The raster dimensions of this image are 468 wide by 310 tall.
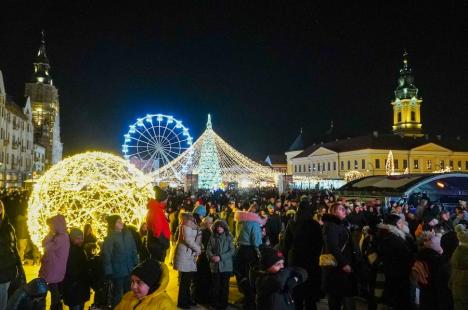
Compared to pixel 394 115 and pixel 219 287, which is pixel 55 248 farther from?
pixel 394 115

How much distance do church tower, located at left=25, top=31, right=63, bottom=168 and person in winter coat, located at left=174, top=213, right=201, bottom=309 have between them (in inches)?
3068

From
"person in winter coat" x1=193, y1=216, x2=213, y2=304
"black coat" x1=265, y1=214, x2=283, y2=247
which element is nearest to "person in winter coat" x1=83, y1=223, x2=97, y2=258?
"person in winter coat" x1=193, y1=216, x2=213, y2=304

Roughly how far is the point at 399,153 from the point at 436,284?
7890 cm

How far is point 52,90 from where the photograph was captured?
284 ft

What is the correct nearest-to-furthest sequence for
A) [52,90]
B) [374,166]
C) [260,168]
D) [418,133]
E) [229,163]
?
[229,163], [260,168], [374,166], [52,90], [418,133]

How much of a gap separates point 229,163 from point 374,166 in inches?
1866

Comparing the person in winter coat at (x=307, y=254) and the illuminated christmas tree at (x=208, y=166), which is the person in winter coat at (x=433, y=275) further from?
the illuminated christmas tree at (x=208, y=166)

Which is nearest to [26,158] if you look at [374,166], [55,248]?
[374,166]

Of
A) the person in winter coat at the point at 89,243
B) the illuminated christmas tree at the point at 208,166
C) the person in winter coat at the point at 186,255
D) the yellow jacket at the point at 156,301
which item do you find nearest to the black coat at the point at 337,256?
the person in winter coat at the point at 186,255

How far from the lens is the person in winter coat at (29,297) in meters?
2.97

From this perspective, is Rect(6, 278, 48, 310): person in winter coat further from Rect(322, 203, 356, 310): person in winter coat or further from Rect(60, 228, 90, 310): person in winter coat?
Rect(322, 203, 356, 310): person in winter coat

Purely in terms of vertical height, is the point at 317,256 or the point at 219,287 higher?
the point at 317,256

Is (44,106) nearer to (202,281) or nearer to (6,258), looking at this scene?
(202,281)

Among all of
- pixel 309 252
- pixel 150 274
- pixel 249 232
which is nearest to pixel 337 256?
pixel 309 252
